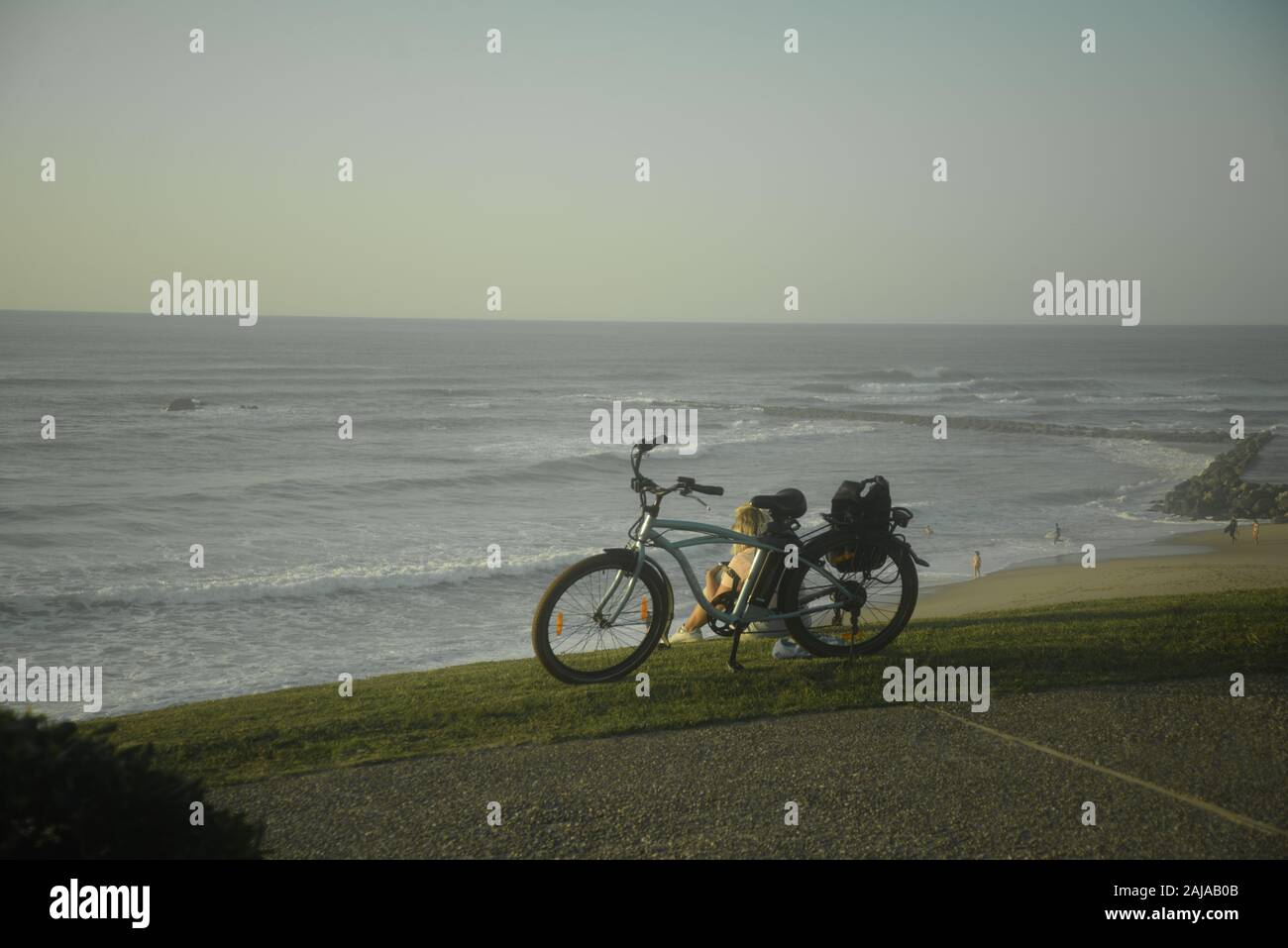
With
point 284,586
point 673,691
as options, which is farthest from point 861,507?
point 284,586

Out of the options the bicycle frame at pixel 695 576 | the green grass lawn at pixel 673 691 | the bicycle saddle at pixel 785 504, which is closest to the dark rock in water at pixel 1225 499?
the green grass lawn at pixel 673 691

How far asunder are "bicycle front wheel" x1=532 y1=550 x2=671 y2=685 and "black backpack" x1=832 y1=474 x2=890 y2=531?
148 cm

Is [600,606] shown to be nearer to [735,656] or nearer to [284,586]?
[735,656]

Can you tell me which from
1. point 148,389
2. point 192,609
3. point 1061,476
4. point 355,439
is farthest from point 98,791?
point 148,389

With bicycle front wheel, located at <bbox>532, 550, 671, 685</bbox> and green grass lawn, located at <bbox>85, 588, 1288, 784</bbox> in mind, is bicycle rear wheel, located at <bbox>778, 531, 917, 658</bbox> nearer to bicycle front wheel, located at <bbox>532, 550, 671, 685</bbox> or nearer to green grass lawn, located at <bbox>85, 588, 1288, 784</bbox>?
green grass lawn, located at <bbox>85, 588, 1288, 784</bbox>

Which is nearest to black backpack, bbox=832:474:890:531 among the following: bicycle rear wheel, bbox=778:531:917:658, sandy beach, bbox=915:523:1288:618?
bicycle rear wheel, bbox=778:531:917:658

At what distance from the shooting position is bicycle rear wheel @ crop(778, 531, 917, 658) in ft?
23.6

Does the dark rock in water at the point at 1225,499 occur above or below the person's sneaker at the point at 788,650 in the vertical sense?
above

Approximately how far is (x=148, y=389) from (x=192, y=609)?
48.8 meters

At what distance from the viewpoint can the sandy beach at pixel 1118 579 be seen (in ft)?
57.5

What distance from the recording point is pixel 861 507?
24.1ft

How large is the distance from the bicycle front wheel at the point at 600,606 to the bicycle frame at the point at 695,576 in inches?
0.9

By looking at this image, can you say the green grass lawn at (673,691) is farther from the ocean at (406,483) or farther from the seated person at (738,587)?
the ocean at (406,483)

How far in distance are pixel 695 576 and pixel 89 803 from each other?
4.43 metres
